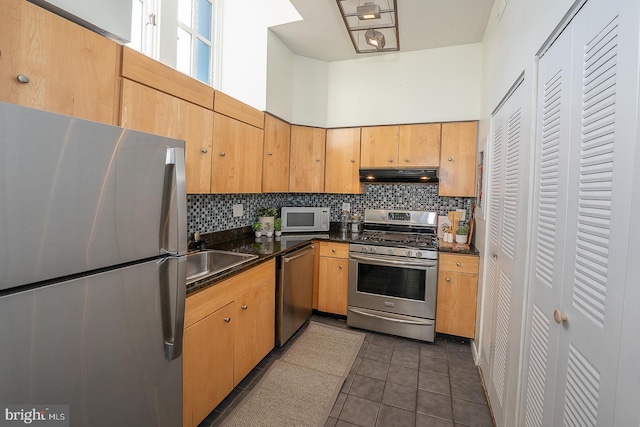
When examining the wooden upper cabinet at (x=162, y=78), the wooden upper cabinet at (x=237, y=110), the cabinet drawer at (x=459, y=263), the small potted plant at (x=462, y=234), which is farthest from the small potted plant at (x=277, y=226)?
the small potted plant at (x=462, y=234)

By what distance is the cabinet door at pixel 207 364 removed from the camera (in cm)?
149

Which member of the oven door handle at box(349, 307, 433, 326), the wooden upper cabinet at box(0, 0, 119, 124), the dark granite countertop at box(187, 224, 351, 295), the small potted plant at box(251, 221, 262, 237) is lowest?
the oven door handle at box(349, 307, 433, 326)

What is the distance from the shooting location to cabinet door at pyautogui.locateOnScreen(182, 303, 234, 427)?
149cm

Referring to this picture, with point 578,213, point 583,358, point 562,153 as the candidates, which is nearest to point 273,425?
point 583,358

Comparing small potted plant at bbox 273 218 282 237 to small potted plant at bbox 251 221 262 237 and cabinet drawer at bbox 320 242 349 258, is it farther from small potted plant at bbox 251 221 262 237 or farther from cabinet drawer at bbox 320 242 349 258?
cabinet drawer at bbox 320 242 349 258

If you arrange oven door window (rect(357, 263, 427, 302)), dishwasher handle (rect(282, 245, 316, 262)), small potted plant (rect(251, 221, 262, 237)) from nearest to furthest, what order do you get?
dishwasher handle (rect(282, 245, 316, 262)) → oven door window (rect(357, 263, 427, 302)) → small potted plant (rect(251, 221, 262, 237))

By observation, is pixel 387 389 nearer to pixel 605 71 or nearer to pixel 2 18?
pixel 605 71

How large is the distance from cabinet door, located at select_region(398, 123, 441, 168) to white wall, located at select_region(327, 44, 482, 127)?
11cm

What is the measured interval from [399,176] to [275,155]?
4.41 feet

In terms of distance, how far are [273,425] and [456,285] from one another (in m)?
1.90

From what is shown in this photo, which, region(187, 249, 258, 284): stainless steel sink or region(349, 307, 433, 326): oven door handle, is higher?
region(187, 249, 258, 284): stainless steel sink

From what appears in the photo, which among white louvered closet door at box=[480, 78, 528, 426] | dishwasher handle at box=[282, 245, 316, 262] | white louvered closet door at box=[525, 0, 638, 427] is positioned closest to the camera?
white louvered closet door at box=[525, 0, 638, 427]

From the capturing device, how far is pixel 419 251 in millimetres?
2660

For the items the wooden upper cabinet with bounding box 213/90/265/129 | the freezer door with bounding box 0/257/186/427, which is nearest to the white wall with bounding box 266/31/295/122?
the wooden upper cabinet with bounding box 213/90/265/129
